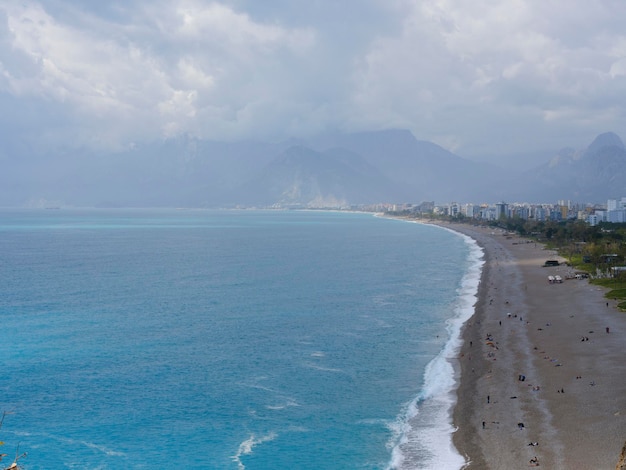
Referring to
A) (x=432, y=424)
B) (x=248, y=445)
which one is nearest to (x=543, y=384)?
(x=432, y=424)

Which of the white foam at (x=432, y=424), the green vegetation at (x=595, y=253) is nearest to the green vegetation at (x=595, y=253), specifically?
the green vegetation at (x=595, y=253)

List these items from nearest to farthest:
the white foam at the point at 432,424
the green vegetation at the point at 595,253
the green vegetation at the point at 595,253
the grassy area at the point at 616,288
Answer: the white foam at the point at 432,424 → the grassy area at the point at 616,288 → the green vegetation at the point at 595,253 → the green vegetation at the point at 595,253

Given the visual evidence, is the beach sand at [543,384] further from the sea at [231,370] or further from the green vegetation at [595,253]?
the green vegetation at [595,253]

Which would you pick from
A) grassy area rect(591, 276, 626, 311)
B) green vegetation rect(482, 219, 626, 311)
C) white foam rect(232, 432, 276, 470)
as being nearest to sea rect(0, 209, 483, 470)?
white foam rect(232, 432, 276, 470)

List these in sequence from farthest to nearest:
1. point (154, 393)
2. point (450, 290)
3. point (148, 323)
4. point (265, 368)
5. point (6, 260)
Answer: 1. point (6, 260)
2. point (450, 290)
3. point (148, 323)
4. point (265, 368)
5. point (154, 393)

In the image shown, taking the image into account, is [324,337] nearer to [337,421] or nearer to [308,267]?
[337,421]

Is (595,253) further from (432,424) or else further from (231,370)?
(432,424)

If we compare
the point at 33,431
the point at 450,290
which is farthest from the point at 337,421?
the point at 450,290
